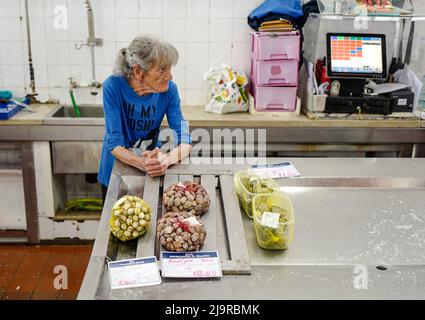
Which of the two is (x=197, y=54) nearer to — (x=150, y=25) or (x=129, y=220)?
(x=150, y=25)

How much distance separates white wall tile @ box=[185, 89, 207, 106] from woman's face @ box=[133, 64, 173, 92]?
5.29ft

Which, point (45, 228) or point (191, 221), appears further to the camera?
point (45, 228)

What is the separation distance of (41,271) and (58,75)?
1531mm

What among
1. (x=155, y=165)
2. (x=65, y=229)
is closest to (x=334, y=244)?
(x=155, y=165)

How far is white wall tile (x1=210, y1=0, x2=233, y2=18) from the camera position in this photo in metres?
3.76

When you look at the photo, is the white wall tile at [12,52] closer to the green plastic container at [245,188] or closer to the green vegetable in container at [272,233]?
the green plastic container at [245,188]

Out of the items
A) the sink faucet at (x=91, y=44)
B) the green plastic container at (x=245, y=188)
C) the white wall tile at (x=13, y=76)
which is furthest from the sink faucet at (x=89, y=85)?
the green plastic container at (x=245, y=188)

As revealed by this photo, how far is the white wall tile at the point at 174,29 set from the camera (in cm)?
379

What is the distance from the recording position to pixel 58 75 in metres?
3.86

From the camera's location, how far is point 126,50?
232 centimetres

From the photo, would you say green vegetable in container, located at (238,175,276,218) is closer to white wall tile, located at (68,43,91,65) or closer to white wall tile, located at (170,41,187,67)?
white wall tile, located at (170,41,187,67)

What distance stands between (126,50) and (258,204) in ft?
3.47
